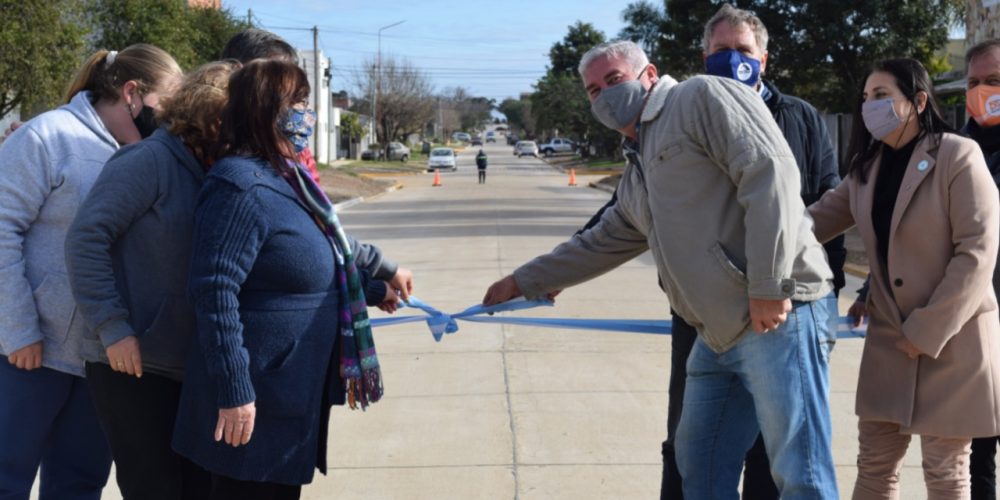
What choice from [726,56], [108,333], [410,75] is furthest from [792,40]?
[410,75]

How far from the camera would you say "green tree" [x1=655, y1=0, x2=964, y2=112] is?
80.9ft

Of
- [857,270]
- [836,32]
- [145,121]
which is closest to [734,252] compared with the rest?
[145,121]

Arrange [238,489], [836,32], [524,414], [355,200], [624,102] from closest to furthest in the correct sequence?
[238,489] < [624,102] < [524,414] < [836,32] < [355,200]

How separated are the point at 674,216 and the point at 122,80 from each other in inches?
75.8

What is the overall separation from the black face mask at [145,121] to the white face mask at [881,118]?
→ 2452 millimetres

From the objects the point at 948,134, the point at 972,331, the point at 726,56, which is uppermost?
the point at 726,56

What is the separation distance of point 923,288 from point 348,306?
190 centimetres

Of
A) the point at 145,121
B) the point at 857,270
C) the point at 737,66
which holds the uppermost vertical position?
the point at 737,66

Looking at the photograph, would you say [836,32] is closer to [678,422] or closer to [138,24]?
[138,24]

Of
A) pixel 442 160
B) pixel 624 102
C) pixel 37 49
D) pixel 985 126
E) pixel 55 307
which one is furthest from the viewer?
pixel 442 160

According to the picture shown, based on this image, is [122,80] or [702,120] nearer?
[702,120]

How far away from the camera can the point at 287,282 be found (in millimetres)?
3256

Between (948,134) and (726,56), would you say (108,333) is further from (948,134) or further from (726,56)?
(948,134)

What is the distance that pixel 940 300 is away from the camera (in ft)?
11.8
